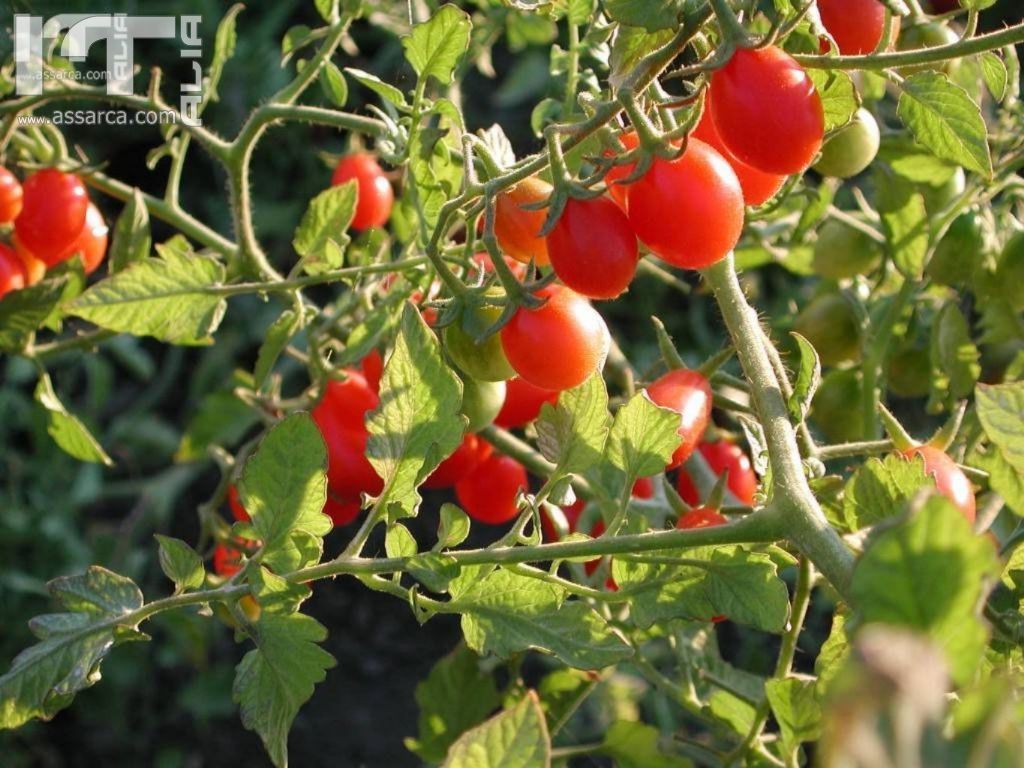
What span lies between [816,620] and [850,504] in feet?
3.76

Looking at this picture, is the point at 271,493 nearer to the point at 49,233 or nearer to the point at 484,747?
the point at 484,747

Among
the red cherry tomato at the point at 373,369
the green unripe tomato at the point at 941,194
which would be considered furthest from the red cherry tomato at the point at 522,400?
the green unripe tomato at the point at 941,194

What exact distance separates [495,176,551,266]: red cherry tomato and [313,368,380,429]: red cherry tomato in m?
0.24

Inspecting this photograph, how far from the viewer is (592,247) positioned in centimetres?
64

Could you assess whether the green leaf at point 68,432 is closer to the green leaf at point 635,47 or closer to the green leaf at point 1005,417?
the green leaf at point 635,47

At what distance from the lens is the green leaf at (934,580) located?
0.35 meters

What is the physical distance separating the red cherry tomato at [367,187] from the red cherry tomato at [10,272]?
0.26 meters

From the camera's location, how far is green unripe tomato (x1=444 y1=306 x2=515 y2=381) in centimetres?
72

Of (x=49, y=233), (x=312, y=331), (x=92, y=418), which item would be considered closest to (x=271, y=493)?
(x=312, y=331)

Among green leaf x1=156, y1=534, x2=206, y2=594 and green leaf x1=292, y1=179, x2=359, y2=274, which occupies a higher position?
green leaf x1=292, y1=179, x2=359, y2=274

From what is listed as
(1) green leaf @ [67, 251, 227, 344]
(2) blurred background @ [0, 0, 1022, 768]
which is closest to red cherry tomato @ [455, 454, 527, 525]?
(1) green leaf @ [67, 251, 227, 344]

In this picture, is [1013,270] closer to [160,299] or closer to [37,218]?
[160,299]

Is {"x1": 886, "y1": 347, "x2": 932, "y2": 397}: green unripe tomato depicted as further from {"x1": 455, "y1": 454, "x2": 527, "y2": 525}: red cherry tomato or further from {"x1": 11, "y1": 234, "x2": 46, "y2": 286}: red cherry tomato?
{"x1": 11, "y1": 234, "x2": 46, "y2": 286}: red cherry tomato

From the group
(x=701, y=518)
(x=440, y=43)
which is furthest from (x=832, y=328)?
(x=440, y=43)
